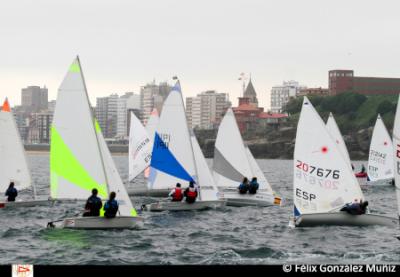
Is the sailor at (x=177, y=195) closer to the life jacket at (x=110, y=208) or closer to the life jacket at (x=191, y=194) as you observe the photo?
the life jacket at (x=191, y=194)

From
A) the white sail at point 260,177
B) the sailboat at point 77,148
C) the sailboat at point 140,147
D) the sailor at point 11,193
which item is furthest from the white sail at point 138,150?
the sailboat at point 77,148

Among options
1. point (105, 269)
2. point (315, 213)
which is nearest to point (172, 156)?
point (315, 213)

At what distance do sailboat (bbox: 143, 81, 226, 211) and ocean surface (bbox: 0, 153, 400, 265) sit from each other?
95.5 inches

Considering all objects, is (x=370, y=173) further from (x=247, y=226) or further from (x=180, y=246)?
(x=180, y=246)

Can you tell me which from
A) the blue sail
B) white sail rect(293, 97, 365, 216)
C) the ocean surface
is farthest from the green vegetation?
white sail rect(293, 97, 365, 216)

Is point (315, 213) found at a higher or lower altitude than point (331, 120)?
lower

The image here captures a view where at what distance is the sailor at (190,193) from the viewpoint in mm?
31745

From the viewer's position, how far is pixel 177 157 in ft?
114

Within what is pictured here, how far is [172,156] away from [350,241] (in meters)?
13.3

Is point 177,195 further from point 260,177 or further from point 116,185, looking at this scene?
point 260,177

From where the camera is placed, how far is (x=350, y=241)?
22938mm

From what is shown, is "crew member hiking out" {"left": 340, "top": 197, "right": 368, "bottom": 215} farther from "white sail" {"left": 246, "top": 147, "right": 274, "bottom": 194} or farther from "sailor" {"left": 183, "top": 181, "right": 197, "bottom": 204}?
"white sail" {"left": 246, "top": 147, "right": 274, "bottom": 194}

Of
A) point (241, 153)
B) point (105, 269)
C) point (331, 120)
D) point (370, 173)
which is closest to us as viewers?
point (105, 269)

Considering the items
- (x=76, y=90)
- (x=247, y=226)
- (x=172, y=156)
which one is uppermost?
(x=76, y=90)
